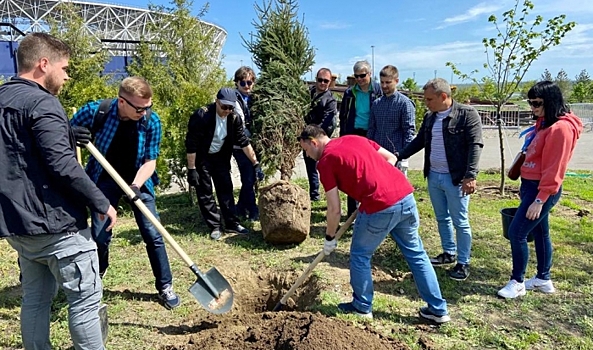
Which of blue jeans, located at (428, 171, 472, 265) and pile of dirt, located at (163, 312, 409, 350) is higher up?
blue jeans, located at (428, 171, 472, 265)

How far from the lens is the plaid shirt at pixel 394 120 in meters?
5.11

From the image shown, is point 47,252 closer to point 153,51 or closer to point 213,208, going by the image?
point 213,208

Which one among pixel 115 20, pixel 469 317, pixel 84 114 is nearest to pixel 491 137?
pixel 469 317

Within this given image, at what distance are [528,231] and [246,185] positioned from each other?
12.2 ft

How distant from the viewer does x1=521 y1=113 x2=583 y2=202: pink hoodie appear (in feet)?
11.5

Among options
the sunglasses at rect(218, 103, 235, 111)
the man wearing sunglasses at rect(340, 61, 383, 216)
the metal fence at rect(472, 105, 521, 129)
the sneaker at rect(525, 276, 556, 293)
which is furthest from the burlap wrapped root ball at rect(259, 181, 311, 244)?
the metal fence at rect(472, 105, 521, 129)

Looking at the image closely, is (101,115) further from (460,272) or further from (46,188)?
(460,272)

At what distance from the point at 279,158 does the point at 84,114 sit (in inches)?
125

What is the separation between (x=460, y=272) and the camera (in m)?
4.37

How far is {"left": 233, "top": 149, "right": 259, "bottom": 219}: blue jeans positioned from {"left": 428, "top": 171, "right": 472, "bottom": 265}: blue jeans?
8.94 ft

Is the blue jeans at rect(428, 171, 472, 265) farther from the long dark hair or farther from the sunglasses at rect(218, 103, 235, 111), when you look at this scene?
the sunglasses at rect(218, 103, 235, 111)

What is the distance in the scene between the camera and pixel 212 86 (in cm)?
1730

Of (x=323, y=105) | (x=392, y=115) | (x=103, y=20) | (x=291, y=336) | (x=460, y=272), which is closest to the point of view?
(x=291, y=336)

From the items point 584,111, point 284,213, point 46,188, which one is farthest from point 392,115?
point 584,111
